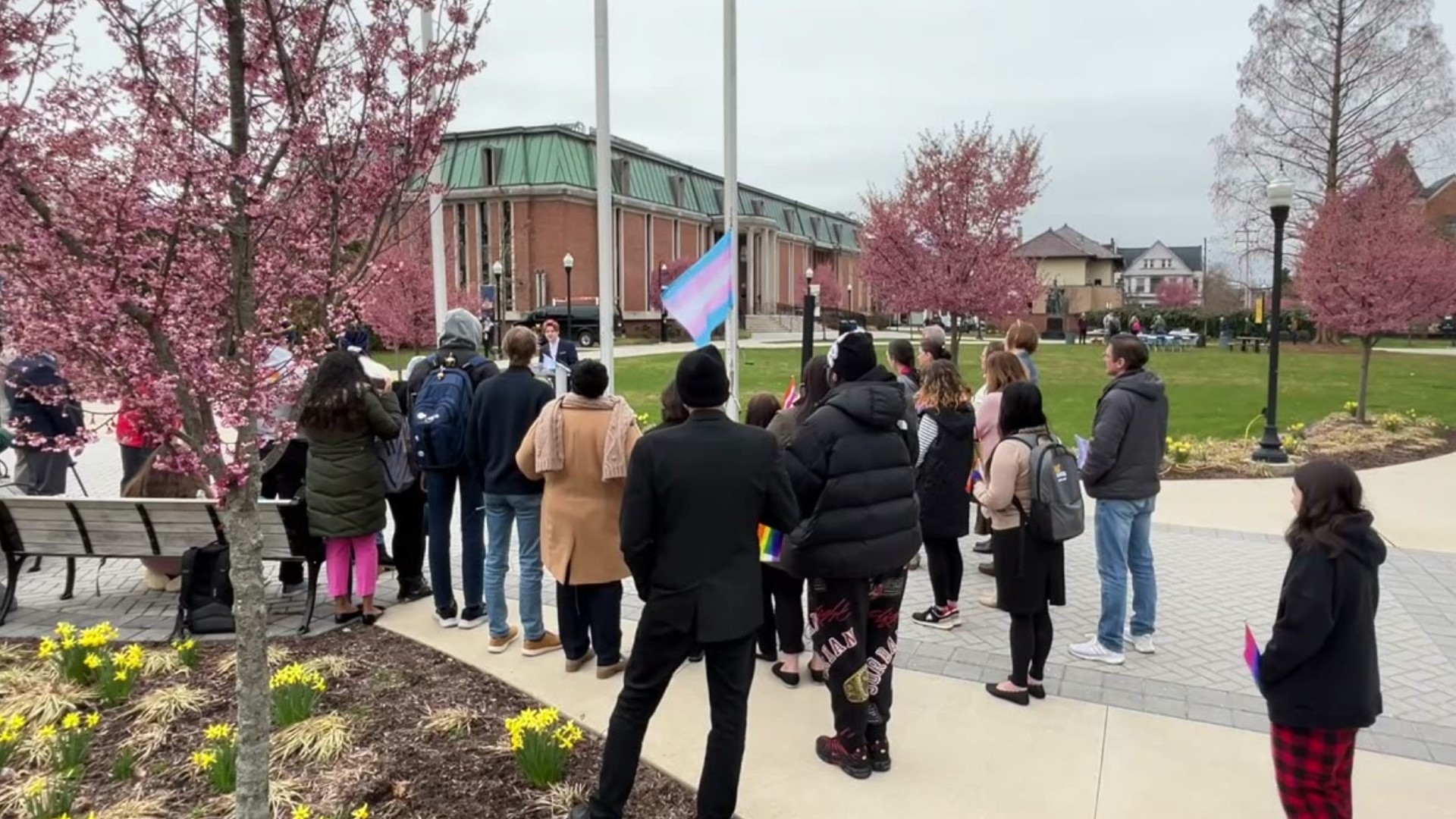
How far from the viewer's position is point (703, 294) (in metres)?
7.87

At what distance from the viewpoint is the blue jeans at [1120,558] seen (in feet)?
16.9

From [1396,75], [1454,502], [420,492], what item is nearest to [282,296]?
[420,492]

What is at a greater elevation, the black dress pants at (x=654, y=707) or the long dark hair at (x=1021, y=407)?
the long dark hair at (x=1021, y=407)

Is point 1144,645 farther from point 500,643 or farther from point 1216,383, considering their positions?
point 1216,383

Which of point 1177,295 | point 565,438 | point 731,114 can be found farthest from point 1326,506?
point 1177,295

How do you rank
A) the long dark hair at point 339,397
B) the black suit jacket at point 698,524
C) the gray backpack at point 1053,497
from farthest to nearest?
the long dark hair at point 339,397
the gray backpack at point 1053,497
the black suit jacket at point 698,524

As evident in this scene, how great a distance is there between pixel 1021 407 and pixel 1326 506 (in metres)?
1.83

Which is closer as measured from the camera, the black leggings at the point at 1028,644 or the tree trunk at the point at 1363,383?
the black leggings at the point at 1028,644

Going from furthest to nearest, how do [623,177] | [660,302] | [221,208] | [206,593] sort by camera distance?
1. [623,177]
2. [660,302]
3. [206,593]
4. [221,208]

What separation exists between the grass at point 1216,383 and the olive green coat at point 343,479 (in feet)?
29.6

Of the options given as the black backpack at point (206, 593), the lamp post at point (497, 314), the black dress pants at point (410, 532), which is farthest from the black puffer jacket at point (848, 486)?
the lamp post at point (497, 314)

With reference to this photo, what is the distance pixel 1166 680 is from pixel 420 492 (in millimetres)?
4967

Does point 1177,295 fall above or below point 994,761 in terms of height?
above

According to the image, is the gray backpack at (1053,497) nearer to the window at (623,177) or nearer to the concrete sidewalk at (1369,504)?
the concrete sidewalk at (1369,504)
